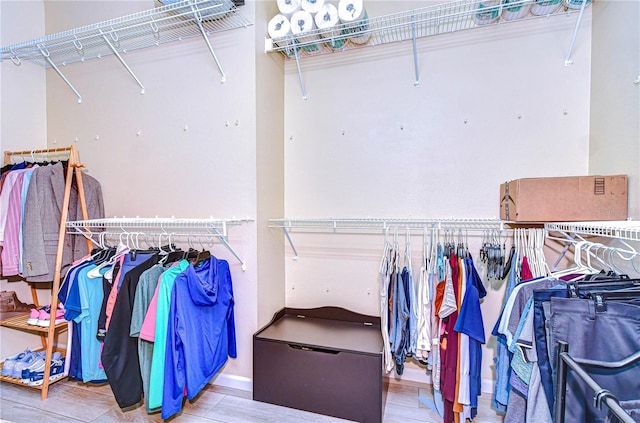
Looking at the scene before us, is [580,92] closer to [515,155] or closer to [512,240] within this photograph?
[515,155]

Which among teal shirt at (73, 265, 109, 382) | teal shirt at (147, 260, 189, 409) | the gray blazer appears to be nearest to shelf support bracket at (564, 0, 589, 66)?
teal shirt at (147, 260, 189, 409)

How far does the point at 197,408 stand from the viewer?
6.21ft

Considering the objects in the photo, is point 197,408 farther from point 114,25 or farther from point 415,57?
point 415,57

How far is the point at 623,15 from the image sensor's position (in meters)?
1.53

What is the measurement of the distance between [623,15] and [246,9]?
6.97 feet

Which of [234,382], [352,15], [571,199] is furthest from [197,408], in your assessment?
[352,15]

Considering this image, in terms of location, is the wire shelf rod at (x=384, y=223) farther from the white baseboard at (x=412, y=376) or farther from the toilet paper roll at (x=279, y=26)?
the toilet paper roll at (x=279, y=26)

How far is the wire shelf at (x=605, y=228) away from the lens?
1027 mm

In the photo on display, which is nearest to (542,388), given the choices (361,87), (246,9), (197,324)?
(197,324)

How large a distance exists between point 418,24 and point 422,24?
0.08ft

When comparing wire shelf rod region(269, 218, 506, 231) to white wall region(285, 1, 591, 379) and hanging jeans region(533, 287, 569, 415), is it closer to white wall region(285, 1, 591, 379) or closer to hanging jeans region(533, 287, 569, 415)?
white wall region(285, 1, 591, 379)

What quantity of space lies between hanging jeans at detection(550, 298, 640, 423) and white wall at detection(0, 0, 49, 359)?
3.55 m

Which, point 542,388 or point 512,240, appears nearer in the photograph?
point 542,388

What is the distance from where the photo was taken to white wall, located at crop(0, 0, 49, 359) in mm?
2367
